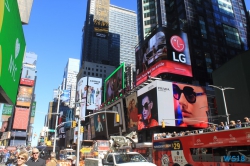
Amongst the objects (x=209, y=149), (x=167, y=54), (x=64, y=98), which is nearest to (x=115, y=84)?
(x=64, y=98)

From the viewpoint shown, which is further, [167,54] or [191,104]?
[167,54]

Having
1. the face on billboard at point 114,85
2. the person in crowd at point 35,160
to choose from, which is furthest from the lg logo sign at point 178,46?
the person in crowd at point 35,160

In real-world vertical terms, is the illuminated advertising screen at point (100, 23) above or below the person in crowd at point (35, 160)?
above

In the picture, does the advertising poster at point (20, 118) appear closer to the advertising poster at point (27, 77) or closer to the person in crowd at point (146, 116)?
the advertising poster at point (27, 77)

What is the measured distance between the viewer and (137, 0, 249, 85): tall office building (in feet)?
244

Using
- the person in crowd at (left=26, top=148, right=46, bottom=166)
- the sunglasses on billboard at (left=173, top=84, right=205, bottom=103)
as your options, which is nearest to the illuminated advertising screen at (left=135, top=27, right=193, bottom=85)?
the sunglasses on billboard at (left=173, top=84, right=205, bottom=103)

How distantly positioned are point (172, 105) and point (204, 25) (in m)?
46.0

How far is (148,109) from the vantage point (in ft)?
170

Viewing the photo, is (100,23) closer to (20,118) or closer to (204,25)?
(20,118)

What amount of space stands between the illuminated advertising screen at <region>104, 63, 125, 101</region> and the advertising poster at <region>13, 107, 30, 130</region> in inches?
1861

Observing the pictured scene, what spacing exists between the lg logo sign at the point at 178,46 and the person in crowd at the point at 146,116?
12985 mm

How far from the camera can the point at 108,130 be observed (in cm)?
7206

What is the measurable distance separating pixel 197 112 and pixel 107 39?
6103 inches

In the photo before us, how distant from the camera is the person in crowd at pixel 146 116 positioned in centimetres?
4997
